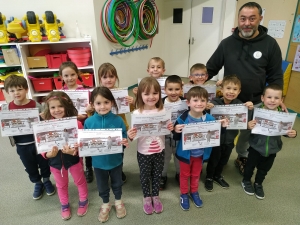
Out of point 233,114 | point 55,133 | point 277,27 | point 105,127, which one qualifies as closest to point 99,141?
point 105,127

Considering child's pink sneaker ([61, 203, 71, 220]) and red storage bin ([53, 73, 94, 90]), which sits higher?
red storage bin ([53, 73, 94, 90])

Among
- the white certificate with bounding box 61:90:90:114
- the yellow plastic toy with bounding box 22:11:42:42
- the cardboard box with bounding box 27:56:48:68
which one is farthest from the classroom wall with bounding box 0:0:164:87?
the white certificate with bounding box 61:90:90:114

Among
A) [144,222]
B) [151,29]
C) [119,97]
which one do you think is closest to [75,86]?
[119,97]

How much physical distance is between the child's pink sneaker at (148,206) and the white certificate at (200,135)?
623mm

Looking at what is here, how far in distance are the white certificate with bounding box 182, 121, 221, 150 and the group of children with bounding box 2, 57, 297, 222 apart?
63 millimetres

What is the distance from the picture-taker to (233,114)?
1825 mm

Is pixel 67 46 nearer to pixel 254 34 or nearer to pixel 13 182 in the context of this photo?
pixel 13 182

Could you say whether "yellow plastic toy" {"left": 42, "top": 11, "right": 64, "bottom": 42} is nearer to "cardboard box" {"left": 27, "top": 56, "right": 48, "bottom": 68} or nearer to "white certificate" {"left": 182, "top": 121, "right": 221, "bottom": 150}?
"cardboard box" {"left": 27, "top": 56, "right": 48, "bottom": 68}

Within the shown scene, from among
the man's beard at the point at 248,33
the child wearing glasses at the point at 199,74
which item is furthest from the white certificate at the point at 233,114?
the man's beard at the point at 248,33

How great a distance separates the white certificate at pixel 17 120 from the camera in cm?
165

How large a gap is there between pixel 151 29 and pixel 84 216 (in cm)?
444

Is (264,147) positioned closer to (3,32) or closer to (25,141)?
(25,141)

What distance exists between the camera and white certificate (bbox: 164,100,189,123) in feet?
5.95

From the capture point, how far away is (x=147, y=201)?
191 cm
